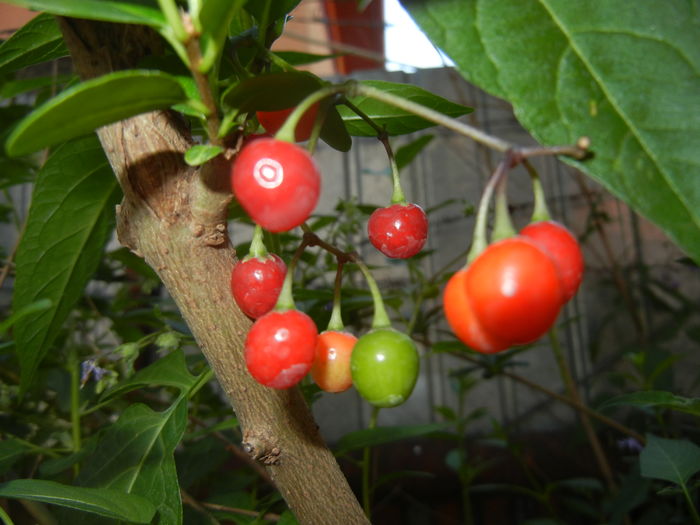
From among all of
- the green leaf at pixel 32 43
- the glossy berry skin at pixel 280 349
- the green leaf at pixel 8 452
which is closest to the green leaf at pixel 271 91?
the glossy berry skin at pixel 280 349

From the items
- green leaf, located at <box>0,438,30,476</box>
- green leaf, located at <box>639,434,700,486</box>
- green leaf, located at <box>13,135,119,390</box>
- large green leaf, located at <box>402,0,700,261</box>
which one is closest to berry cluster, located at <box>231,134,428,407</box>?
large green leaf, located at <box>402,0,700,261</box>

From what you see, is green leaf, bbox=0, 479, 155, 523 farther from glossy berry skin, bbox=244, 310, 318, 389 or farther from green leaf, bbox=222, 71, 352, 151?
green leaf, bbox=222, 71, 352, 151

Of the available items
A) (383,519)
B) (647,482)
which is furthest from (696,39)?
(383,519)

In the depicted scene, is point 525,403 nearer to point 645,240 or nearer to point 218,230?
point 645,240

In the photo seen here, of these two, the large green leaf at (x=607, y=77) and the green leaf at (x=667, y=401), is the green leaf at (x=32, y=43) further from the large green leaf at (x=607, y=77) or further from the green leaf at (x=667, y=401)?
the green leaf at (x=667, y=401)

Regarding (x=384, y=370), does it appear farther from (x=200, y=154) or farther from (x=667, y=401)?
(x=667, y=401)
